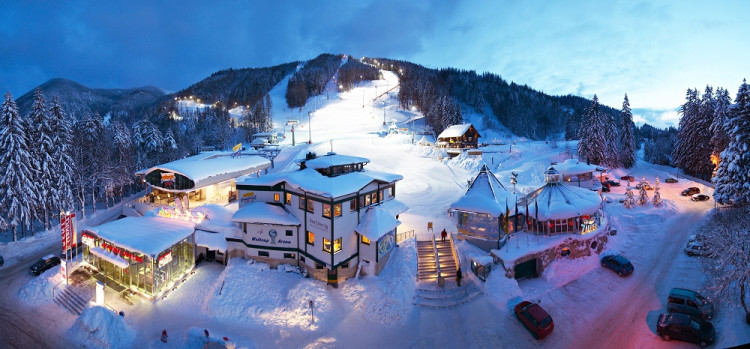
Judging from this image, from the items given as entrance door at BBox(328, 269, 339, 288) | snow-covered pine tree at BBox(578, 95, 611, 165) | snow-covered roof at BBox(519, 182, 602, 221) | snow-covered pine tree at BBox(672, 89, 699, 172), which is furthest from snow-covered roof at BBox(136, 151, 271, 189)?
snow-covered pine tree at BBox(672, 89, 699, 172)

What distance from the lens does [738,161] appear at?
103ft

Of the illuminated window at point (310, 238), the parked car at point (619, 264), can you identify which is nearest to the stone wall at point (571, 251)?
the parked car at point (619, 264)

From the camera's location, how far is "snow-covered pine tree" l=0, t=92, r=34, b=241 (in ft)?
96.5

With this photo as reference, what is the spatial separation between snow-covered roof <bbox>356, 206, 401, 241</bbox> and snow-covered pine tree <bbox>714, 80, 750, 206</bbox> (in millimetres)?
33453

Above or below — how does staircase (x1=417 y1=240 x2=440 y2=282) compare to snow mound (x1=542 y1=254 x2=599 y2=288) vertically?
above

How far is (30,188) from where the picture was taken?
100 feet

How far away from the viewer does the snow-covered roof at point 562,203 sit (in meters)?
24.7

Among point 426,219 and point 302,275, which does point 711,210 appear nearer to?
point 426,219

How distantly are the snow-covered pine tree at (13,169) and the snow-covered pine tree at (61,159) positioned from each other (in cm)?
302

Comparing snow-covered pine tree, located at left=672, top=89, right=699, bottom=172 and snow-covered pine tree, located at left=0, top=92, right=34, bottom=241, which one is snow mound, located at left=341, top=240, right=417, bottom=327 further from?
snow-covered pine tree, located at left=672, top=89, right=699, bottom=172

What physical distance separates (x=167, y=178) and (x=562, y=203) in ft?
116

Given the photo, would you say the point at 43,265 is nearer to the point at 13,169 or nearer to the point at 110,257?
the point at 110,257

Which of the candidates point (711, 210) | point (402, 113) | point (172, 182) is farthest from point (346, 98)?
point (711, 210)

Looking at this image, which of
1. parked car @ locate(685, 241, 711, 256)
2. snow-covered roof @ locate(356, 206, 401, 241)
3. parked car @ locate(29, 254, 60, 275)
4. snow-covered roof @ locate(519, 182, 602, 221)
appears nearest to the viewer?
snow-covered roof @ locate(356, 206, 401, 241)
